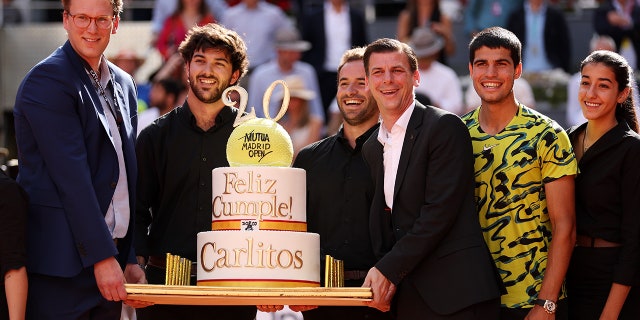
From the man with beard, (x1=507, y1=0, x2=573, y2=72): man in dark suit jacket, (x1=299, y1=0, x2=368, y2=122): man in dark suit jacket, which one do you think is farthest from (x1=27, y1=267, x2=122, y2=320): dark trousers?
(x1=507, y1=0, x2=573, y2=72): man in dark suit jacket

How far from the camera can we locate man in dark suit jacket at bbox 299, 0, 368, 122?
532 inches

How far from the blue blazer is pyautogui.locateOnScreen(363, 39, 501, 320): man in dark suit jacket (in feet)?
4.72

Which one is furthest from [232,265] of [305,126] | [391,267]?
[305,126]

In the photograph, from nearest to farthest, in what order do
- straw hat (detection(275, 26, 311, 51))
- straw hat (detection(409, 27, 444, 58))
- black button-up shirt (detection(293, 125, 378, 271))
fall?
1. black button-up shirt (detection(293, 125, 378, 271))
2. straw hat (detection(409, 27, 444, 58))
3. straw hat (detection(275, 26, 311, 51))

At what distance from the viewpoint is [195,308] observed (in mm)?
7012

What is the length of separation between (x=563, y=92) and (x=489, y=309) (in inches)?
331

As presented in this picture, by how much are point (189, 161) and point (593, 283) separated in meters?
2.43

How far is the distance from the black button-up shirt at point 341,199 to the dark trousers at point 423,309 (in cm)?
70

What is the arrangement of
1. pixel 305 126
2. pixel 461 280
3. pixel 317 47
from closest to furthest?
pixel 461 280 → pixel 305 126 → pixel 317 47

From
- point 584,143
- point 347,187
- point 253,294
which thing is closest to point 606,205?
point 584,143

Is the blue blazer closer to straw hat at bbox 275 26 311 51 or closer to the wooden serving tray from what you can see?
the wooden serving tray

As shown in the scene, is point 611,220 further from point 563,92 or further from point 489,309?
point 563,92

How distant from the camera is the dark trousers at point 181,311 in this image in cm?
696

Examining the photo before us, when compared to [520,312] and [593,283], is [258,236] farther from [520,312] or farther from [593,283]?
[593,283]
